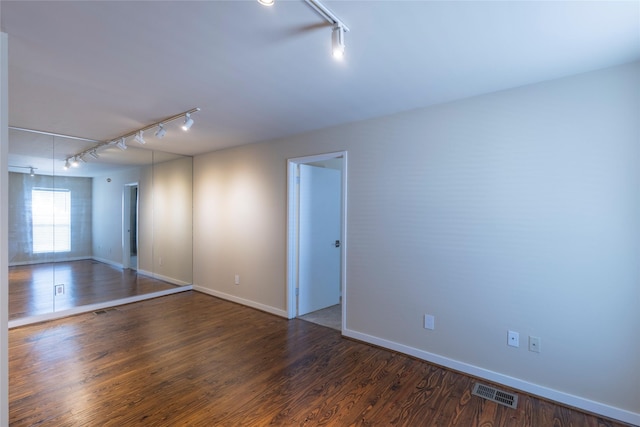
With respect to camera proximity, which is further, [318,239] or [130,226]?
[130,226]

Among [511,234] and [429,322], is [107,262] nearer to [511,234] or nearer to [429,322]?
[429,322]

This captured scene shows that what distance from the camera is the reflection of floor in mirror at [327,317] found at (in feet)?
12.3

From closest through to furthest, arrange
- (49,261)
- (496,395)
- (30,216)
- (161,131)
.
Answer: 1. (496,395)
2. (161,131)
3. (30,216)
4. (49,261)

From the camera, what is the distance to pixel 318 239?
4191 mm

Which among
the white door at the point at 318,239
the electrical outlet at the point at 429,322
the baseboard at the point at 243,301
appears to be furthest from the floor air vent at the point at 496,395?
the baseboard at the point at 243,301

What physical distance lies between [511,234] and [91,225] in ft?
17.5

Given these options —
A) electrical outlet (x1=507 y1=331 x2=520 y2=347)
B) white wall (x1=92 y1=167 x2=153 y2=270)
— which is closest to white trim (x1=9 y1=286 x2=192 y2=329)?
white wall (x1=92 y1=167 x2=153 y2=270)

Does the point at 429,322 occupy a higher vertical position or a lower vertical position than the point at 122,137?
lower

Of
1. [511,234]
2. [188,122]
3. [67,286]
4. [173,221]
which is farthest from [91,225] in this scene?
[511,234]

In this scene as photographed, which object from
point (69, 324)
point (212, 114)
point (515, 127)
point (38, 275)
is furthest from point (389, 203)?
point (38, 275)

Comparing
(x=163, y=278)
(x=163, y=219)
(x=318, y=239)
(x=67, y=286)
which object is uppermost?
(x=163, y=219)

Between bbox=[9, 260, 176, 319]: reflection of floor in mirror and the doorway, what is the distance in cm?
18

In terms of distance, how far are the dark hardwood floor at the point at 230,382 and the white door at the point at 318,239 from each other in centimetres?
66

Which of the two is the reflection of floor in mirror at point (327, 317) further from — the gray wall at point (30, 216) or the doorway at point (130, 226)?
the gray wall at point (30, 216)
